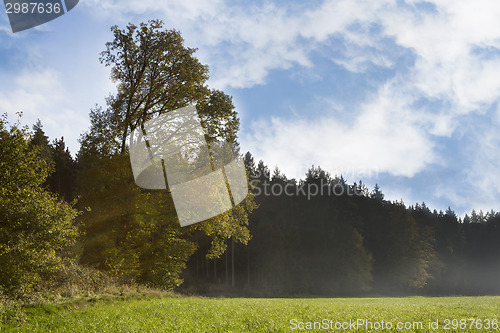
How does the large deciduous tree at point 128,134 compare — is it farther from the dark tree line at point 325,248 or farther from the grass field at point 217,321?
the dark tree line at point 325,248

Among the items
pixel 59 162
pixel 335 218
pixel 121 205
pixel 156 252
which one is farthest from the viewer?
pixel 335 218

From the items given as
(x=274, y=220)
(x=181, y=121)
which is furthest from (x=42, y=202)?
(x=274, y=220)

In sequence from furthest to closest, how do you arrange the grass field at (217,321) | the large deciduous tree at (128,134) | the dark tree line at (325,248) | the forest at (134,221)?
the dark tree line at (325,248) → the large deciduous tree at (128,134) → the forest at (134,221) → the grass field at (217,321)

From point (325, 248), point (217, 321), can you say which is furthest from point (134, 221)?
point (325, 248)

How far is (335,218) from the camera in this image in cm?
7619

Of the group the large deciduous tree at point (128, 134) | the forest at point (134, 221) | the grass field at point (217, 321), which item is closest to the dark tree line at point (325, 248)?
the forest at point (134, 221)

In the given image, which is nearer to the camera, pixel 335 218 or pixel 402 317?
pixel 402 317

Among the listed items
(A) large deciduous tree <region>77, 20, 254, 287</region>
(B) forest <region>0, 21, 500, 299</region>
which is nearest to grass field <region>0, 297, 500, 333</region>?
(B) forest <region>0, 21, 500, 299</region>

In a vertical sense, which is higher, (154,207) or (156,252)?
(154,207)

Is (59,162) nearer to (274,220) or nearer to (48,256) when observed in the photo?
(274,220)

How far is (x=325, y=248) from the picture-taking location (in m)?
72.4

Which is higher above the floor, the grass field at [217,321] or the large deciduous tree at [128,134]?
the large deciduous tree at [128,134]

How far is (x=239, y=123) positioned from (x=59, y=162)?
1578 inches

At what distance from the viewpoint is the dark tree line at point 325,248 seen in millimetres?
69250
